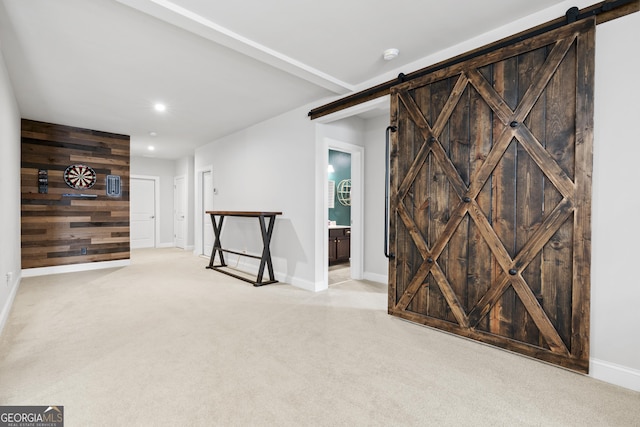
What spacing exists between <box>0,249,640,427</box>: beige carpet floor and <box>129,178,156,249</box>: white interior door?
5239 mm

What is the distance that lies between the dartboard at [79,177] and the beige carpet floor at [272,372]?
2.73 m

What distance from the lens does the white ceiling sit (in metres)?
2.20

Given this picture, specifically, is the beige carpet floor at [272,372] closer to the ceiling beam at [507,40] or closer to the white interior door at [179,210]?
the ceiling beam at [507,40]

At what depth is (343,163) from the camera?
655 centimetres

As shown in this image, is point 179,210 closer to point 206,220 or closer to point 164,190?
point 164,190

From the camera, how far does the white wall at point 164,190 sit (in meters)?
8.61

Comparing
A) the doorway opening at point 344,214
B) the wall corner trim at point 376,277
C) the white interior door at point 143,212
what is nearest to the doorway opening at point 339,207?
the doorway opening at point 344,214

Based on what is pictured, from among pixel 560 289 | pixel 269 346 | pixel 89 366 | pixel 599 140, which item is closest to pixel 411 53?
pixel 599 140

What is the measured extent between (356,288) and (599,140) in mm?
3058

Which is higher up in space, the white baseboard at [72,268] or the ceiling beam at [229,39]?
the ceiling beam at [229,39]

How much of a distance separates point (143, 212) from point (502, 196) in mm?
8721

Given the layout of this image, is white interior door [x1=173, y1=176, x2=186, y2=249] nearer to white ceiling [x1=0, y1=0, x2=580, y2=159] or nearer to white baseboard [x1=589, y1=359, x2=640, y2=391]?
white ceiling [x1=0, y1=0, x2=580, y2=159]

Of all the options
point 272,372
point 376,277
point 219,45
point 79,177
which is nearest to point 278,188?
point 376,277

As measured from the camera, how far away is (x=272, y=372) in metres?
2.10
